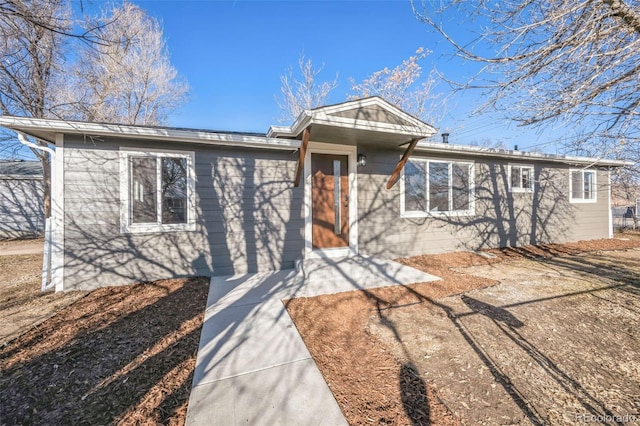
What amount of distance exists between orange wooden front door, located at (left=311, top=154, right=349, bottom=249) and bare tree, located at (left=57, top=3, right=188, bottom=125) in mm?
9515

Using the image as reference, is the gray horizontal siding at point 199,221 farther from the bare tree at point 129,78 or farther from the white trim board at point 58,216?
the bare tree at point 129,78

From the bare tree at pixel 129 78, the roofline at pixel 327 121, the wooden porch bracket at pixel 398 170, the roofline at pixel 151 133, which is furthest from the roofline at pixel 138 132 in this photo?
the bare tree at pixel 129 78

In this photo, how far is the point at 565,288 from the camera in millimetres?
4289

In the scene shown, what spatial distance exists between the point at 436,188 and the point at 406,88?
9.23 meters

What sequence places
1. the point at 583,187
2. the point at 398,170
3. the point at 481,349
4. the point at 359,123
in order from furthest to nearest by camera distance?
1. the point at 583,187
2. the point at 398,170
3. the point at 359,123
4. the point at 481,349

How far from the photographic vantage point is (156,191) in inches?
179

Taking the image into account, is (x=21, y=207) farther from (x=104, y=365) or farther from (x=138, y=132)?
(x=104, y=365)

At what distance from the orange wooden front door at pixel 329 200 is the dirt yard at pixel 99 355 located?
2.58 metres

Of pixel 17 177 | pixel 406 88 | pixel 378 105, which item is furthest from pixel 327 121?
pixel 17 177

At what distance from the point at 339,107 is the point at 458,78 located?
1772mm

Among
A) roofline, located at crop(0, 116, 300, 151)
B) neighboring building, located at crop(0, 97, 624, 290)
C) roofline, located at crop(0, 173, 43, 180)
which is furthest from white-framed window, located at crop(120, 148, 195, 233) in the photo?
roofline, located at crop(0, 173, 43, 180)

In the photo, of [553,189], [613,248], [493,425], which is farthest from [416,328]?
[613,248]

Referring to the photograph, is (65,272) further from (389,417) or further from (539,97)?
(539,97)

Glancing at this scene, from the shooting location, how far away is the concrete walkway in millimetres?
1761
